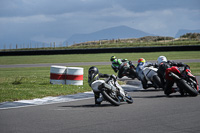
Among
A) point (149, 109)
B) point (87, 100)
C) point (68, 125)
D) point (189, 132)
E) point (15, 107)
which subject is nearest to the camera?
point (189, 132)

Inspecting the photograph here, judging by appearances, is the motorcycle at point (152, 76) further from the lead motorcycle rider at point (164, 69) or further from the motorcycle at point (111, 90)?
the motorcycle at point (111, 90)

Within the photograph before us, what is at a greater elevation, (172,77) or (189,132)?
(172,77)

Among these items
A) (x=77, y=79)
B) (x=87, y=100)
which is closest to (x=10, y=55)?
(x=77, y=79)

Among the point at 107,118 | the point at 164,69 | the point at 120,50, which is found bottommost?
the point at 107,118

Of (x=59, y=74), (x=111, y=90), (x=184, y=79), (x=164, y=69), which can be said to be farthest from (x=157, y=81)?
(x=59, y=74)

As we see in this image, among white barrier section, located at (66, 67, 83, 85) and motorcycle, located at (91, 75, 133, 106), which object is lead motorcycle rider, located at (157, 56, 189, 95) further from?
white barrier section, located at (66, 67, 83, 85)

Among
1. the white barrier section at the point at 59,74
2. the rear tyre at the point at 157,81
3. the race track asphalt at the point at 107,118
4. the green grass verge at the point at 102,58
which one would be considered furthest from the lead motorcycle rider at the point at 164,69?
the green grass verge at the point at 102,58

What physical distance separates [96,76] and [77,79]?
5120 millimetres

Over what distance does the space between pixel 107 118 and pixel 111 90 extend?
6.76 ft

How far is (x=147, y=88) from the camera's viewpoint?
1444cm

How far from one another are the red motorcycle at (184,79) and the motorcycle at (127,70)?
6.93 metres

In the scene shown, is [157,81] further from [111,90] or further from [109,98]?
[109,98]

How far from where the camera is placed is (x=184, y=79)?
11117mm

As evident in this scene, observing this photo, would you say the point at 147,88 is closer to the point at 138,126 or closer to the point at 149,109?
the point at 149,109
